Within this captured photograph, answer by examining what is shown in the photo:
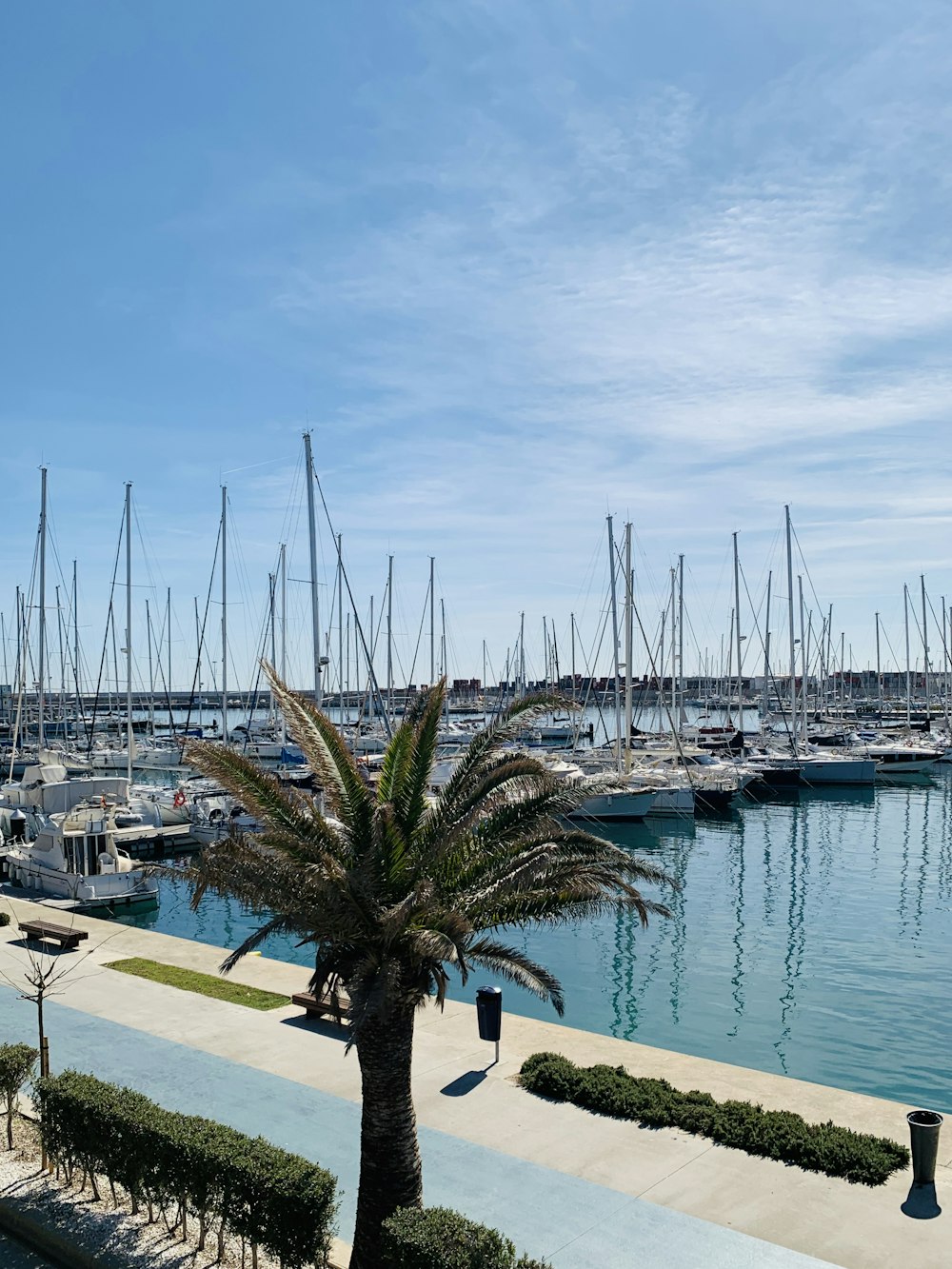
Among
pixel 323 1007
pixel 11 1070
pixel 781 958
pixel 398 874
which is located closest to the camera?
pixel 398 874

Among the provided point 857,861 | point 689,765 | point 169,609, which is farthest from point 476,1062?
point 169,609

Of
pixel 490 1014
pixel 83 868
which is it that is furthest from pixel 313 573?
pixel 490 1014

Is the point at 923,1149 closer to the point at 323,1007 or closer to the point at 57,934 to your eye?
the point at 323,1007

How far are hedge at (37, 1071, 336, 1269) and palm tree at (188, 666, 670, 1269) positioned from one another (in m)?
0.93

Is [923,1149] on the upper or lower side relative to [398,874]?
lower

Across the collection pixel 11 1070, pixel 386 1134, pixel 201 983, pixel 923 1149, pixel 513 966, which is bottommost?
pixel 201 983

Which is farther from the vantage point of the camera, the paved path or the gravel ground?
the paved path

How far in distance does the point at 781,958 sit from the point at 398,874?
1950cm

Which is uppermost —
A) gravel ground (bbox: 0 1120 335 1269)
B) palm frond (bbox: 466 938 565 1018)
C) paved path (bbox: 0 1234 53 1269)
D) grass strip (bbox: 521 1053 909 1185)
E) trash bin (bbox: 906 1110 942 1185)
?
palm frond (bbox: 466 938 565 1018)

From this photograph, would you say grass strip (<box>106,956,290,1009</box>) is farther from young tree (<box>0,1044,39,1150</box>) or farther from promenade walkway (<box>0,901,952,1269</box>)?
young tree (<box>0,1044,39,1150</box>)

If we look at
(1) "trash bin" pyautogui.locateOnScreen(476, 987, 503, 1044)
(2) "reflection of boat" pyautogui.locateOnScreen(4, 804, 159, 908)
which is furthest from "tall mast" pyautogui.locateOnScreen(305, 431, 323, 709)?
(1) "trash bin" pyautogui.locateOnScreen(476, 987, 503, 1044)

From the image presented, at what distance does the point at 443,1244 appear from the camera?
849 centimetres

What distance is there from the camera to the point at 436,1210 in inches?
355

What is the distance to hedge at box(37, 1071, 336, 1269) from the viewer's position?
923 cm
